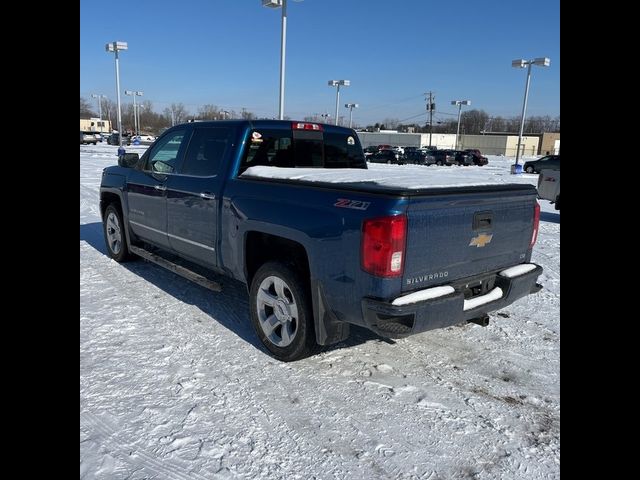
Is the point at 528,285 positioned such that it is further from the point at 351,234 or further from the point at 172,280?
the point at 172,280

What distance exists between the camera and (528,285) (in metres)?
3.84

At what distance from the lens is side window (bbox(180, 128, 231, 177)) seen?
14.7ft

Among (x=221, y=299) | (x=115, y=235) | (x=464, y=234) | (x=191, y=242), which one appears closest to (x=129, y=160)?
(x=115, y=235)

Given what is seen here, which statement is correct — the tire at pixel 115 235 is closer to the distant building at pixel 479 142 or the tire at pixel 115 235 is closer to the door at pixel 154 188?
the door at pixel 154 188

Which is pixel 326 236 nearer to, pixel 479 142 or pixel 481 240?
pixel 481 240

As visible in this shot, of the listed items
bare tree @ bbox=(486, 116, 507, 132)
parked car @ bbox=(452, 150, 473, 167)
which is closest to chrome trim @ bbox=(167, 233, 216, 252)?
parked car @ bbox=(452, 150, 473, 167)

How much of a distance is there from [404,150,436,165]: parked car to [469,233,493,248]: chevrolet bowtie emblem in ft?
135

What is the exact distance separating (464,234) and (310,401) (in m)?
1.53

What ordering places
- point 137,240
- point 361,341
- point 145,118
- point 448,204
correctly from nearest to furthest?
1. point 448,204
2. point 361,341
3. point 137,240
4. point 145,118

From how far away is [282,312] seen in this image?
3754 mm
